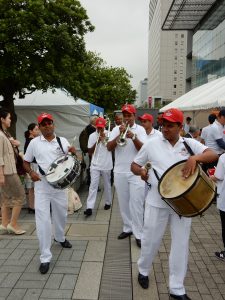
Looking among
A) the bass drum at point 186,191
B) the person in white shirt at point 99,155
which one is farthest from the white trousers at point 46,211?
the person in white shirt at point 99,155

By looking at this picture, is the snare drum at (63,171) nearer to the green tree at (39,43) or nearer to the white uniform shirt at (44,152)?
the white uniform shirt at (44,152)

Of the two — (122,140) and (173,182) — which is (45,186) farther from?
(173,182)

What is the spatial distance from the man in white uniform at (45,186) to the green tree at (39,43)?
818 centimetres

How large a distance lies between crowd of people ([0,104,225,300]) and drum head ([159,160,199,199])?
→ 0.06 metres

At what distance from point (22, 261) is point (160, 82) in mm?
140039

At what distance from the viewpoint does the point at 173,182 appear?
361 cm

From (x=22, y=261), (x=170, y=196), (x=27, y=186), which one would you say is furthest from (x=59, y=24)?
(x=170, y=196)

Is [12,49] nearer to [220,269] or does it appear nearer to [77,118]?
[77,118]

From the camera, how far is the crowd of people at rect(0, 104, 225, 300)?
3.73 metres

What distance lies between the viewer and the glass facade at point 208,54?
3641cm

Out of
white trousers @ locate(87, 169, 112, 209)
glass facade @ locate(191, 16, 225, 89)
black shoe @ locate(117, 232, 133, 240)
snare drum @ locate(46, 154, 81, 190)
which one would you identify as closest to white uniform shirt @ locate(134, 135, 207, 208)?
snare drum @ locate(46, 154, 81, 190)

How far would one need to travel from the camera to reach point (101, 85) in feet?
142

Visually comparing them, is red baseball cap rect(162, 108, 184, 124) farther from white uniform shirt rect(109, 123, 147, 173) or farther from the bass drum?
white uniform shirt rect(109, 123, 147, 173)

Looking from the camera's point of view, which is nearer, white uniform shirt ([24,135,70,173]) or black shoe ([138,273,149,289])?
black shoe ([138,273,149,289])
